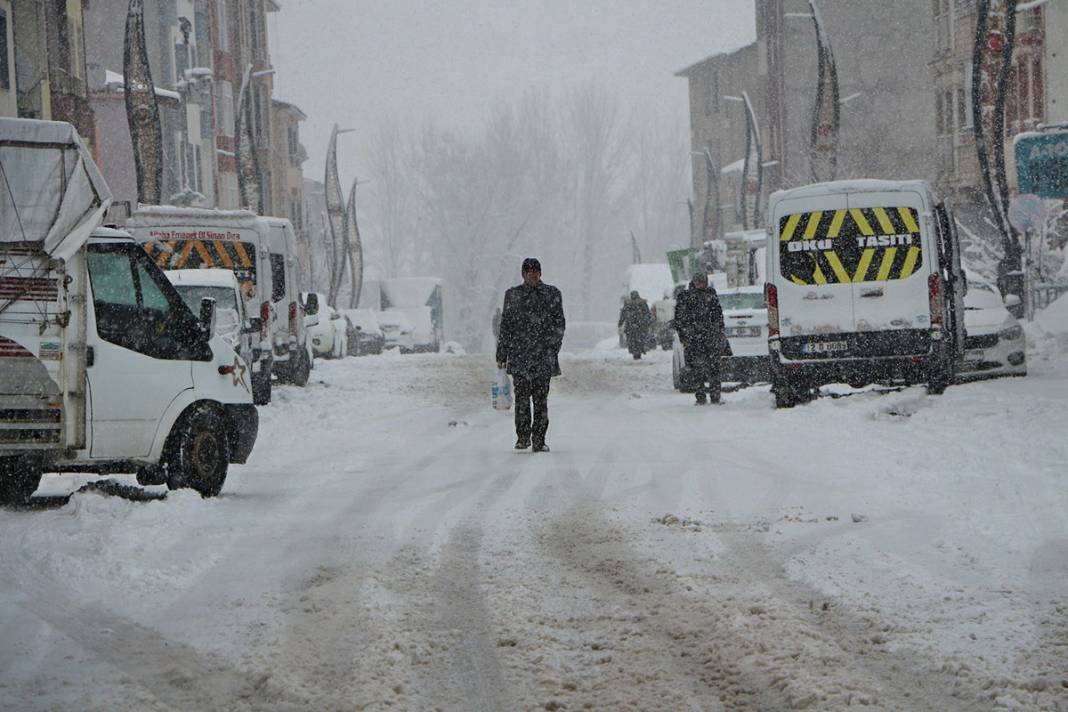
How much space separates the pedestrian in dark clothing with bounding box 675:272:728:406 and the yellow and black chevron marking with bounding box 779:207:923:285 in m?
2.09

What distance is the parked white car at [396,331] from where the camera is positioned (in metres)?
57.1

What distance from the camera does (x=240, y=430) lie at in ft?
37.0

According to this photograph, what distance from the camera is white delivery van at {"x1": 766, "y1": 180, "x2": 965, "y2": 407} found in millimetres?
17000

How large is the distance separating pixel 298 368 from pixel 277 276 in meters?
1.60

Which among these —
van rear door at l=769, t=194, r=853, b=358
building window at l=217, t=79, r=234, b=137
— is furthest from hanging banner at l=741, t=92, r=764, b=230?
van rear door at l=769, t=194, r=853, b=358

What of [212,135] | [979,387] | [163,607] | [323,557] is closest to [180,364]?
[323,557]

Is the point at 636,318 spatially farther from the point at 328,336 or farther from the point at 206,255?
the point at 206,255

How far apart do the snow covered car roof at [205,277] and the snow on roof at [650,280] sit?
125 ft

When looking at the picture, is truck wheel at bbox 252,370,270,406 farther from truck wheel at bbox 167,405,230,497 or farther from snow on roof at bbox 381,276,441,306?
snow on roof at bbox 381,276,441,306

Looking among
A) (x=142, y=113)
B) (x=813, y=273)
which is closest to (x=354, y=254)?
(x=142, y=113)

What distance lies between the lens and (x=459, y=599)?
6750mm

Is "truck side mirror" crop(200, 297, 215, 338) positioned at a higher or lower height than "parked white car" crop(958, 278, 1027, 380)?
higher

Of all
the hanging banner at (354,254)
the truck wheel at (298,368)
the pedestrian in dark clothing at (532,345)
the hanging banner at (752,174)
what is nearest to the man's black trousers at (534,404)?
the pedestrian in dark clothing at (532,345)

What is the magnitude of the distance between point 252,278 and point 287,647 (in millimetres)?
17846
